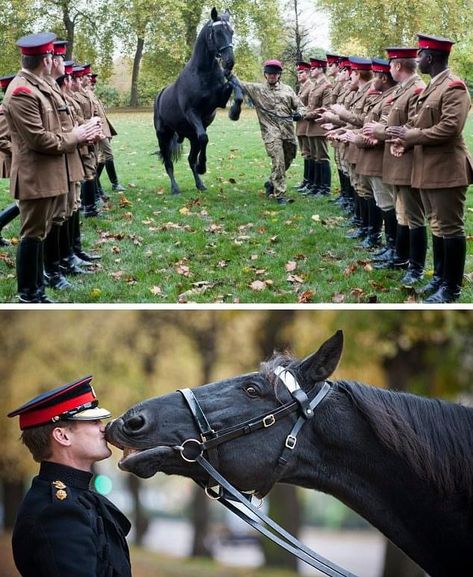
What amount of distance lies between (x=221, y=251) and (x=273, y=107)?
3.34m

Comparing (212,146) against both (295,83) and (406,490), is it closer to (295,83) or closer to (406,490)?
(295,83)

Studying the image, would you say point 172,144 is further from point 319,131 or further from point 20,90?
point 20,90

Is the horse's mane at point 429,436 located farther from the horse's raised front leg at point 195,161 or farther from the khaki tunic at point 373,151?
the horse's raised front leg at point 195,161

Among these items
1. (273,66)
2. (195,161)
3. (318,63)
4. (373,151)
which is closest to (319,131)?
(318,63)

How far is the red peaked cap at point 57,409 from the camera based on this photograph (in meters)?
2.82

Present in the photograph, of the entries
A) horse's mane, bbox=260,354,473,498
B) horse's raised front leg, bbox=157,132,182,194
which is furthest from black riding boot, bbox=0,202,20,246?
horse's mane, bbox=260,354,473,498

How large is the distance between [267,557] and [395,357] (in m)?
1.27

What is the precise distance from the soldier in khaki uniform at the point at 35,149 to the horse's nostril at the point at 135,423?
3.24 meters

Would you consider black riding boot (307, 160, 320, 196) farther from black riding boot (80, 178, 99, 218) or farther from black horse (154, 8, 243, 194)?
black riding boot (80, 178, 99, 218)

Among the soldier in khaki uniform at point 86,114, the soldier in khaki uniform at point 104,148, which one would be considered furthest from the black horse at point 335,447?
the soldier in khaki uniform at point 104,148

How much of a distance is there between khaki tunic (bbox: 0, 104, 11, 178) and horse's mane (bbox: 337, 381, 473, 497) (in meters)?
5.32

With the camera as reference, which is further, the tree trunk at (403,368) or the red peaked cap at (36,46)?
the red peaked cap at (36,46)

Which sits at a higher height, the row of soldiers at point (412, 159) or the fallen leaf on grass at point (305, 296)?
the row of soldiers at point (412, 159)

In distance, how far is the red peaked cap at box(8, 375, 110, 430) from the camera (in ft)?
9.25
